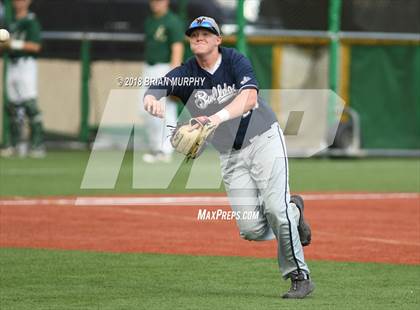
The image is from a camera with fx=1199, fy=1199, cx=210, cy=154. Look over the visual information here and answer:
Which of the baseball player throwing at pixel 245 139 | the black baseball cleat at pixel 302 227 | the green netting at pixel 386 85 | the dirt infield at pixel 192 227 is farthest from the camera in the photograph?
the green netting at pixel 386 85

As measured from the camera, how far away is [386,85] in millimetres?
22281

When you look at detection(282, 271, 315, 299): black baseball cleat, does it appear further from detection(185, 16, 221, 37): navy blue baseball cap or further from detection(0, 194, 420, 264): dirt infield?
detection(0, 194, 420, 264): dirt infield

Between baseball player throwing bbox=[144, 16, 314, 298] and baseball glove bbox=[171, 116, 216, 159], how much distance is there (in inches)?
2.2

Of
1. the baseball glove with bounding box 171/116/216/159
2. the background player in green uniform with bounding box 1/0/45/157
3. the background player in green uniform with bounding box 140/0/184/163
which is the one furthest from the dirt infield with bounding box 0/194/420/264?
the background player in green uniform with bounding box 1/0/45/157

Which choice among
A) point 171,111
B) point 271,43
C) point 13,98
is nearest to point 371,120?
point 271,43

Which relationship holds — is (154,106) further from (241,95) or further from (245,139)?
(245,139)

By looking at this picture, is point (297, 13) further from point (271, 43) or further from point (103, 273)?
point (103, 273)

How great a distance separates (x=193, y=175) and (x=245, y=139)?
9157 millimetres

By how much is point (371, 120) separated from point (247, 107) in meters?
14.0

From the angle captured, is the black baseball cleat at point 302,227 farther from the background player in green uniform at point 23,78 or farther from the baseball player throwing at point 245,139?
the background player in green uniform at point 23,78

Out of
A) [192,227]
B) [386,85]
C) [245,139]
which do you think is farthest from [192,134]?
[386,85]

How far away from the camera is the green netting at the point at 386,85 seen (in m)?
22.2

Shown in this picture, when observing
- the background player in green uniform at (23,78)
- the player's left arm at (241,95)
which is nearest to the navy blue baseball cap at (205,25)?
the player's left arm at (241,95)

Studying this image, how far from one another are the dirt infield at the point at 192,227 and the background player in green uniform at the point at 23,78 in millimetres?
5903
